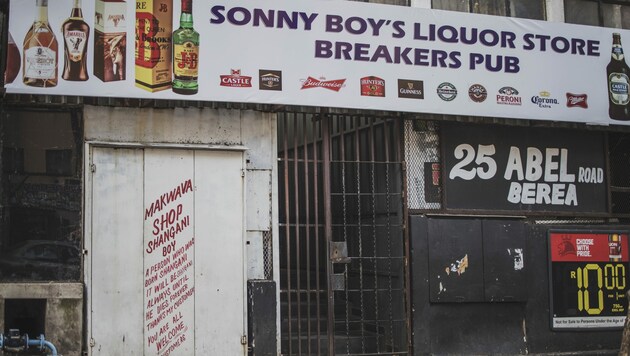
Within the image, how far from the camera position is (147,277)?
9539 millimetres

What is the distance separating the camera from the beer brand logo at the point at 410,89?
1050cm

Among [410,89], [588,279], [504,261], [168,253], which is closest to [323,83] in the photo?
[410,89]

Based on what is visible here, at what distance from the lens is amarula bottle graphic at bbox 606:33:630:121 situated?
38.3 ft

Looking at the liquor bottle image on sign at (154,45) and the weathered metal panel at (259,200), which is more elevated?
the liquor bottle image on sign at (154,45)

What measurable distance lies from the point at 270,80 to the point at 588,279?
18.8 ft

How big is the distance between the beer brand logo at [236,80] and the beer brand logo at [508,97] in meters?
3.69

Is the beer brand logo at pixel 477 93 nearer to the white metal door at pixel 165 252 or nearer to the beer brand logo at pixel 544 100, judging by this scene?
the beer brand logo at pixel 544 100

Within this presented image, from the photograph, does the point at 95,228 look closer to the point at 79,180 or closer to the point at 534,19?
the point at 79,180

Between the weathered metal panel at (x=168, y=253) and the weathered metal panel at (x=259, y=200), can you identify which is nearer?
the weathered metal panel at (x=168, y=253)

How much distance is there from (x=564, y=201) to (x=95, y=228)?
6977mm

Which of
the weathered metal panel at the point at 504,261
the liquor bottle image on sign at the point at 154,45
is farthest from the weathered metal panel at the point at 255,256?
the weathered metal panel at the point at 504,261

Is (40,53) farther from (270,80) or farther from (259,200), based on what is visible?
(259,200)

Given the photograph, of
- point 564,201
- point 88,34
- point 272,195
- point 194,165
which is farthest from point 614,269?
point 88,34

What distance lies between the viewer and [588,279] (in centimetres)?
1159
